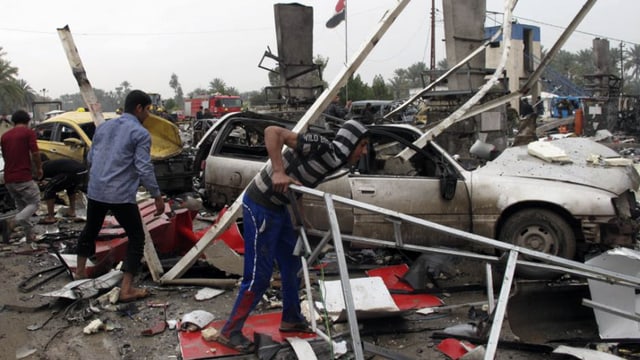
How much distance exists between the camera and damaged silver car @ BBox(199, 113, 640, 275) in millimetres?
5086

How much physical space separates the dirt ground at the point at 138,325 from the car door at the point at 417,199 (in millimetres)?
447

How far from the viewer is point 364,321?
4.12m

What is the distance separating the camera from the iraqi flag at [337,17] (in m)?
19.5

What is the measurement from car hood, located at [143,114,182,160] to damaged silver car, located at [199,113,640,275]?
4699 mm

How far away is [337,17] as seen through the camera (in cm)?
2000

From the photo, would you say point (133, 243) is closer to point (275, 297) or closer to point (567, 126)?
point (275, 297)

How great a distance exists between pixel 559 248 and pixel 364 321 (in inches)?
89.3

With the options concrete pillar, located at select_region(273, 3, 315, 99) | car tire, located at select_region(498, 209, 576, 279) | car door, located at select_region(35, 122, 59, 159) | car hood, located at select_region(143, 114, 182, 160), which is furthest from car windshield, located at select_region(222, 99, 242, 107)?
car tire, located at select_region(498, 209, 576, 279)

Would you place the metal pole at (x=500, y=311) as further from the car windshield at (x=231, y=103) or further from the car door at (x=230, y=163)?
the car windshield at (x=231, y=103)

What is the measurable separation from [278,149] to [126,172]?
184 cm

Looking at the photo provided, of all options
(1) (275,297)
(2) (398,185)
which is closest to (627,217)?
(2) (398,185)

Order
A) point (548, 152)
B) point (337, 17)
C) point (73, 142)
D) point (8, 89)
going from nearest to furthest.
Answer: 1. point (548, 152)
2. point (73, 142)
3. point (337, 17)
4. point (8, 89)

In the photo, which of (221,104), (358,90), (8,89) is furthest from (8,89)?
(358,90)

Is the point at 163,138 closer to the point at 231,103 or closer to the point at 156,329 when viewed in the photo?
the point at 156,329
